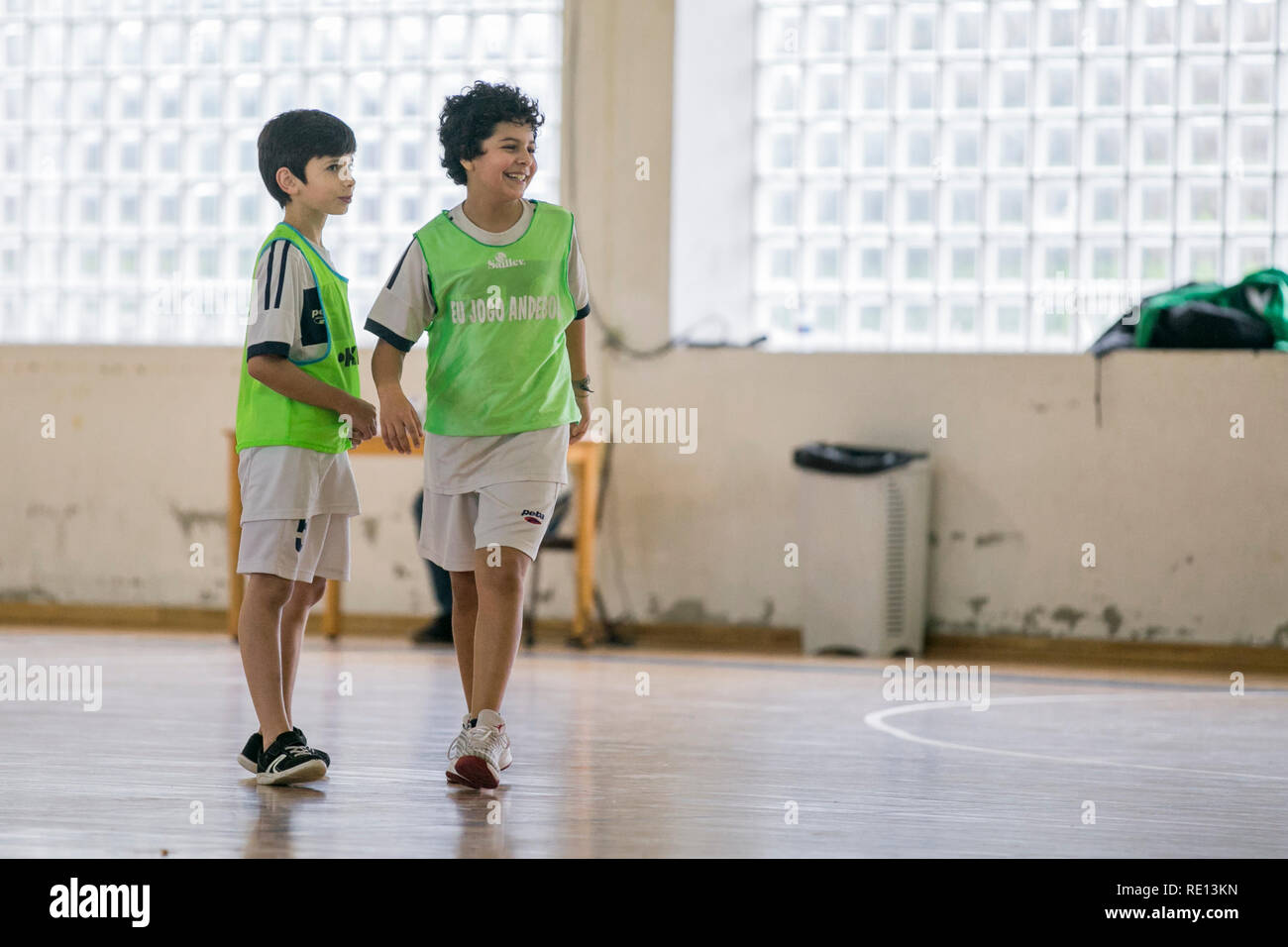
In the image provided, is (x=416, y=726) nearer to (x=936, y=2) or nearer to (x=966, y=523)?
(x=966, y=523)

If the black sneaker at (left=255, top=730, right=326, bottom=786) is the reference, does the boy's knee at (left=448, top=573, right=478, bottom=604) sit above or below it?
above

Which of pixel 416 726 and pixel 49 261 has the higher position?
pixel 49 261

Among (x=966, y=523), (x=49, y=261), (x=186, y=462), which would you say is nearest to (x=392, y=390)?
(x=966, y=523)

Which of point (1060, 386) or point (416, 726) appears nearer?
point (416, 726)

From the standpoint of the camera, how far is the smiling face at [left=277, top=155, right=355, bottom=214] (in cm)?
268

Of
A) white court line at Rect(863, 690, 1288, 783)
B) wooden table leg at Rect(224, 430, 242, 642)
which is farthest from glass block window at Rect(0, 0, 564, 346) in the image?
white court line at Rect(863, 690, 1288, 783)

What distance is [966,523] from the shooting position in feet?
17.4

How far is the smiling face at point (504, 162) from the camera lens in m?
2.68

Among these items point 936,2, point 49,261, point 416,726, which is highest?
point 936,2
